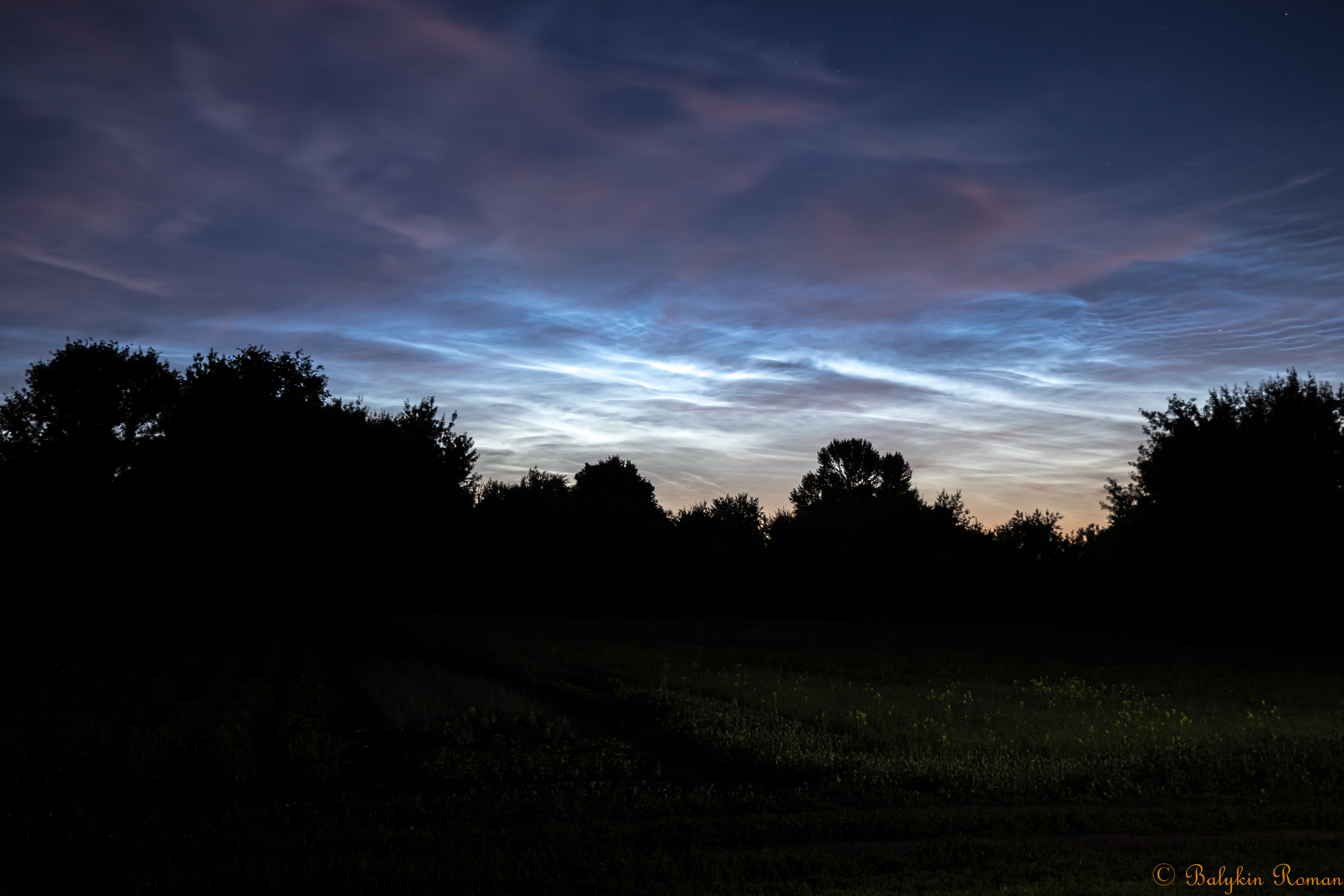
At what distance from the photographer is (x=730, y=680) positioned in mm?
19234

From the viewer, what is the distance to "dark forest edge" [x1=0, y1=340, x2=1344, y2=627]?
136ft

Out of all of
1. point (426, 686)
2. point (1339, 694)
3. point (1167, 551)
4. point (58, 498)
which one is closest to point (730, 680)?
point (426, 686)

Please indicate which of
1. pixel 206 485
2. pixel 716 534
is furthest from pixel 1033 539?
pixel 206 485

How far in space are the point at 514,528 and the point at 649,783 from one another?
5256 cm

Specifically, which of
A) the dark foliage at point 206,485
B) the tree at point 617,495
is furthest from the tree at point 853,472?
the dark foliage at point 206,485

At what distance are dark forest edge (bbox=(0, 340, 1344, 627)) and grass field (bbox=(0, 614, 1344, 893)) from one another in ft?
81.8

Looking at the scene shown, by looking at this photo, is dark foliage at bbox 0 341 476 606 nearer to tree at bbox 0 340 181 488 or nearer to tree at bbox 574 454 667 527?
tree at bbox 0 340 181 488

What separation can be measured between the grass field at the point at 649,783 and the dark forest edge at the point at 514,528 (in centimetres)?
2494

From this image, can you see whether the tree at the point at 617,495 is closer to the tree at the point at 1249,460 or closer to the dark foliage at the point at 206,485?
the dark foliage at the point at 206,485

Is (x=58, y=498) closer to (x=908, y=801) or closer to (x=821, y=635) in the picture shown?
(x=821, y=635)

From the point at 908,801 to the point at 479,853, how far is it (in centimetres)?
464

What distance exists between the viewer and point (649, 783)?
10102 millimetres

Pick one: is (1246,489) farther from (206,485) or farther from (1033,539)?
(206,485)

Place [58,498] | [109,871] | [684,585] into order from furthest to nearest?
[684,585], [58,498], [109,871]
